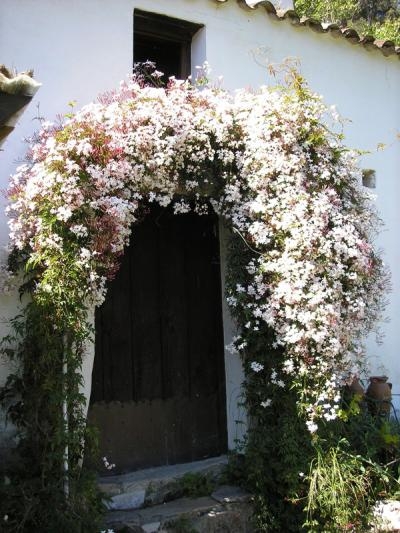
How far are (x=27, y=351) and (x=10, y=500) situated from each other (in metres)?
0.79

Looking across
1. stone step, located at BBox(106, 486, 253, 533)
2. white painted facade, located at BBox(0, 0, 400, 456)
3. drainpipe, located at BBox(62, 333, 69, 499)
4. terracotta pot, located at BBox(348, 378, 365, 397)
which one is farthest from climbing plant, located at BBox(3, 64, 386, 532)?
terracotta pot, located at BBox(348, 378, 365, 397)

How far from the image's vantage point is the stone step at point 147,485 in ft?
12.4

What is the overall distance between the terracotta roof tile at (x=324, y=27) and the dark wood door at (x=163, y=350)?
5.88 ft

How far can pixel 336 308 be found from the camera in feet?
11.9

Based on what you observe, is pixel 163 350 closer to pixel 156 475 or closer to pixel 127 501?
pixel 156 475

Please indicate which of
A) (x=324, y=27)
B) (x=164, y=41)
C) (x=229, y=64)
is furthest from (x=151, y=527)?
(x=324, y=27)

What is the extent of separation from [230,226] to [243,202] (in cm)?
21

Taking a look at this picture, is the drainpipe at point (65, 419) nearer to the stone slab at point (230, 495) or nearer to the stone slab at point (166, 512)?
the stone slab at point (166, 512)

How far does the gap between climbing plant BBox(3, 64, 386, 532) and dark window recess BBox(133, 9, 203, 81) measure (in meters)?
0.67

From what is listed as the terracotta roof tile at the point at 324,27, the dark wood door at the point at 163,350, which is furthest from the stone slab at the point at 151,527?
the terracotta roof tile at the point at 324,27

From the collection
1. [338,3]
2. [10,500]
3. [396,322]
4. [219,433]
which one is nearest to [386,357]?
[396,322]

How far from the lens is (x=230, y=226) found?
3928 mm

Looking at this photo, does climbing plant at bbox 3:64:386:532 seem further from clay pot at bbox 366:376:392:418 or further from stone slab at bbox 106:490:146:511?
clay pot at bbox 366:376:392:418

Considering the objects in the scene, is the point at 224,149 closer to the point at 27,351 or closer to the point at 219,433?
the point at 27,351
